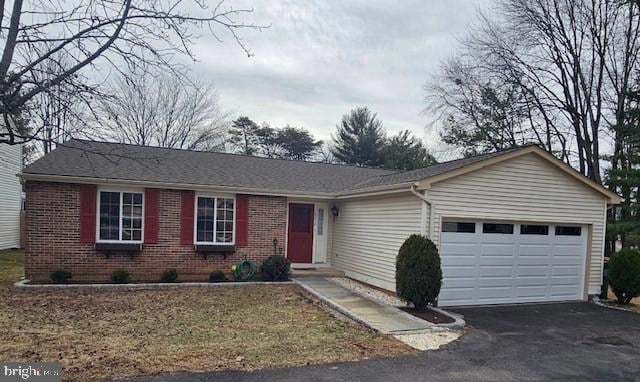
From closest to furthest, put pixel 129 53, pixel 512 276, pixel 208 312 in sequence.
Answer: pixel 129 53, pixel 208 312, pixel 512 276

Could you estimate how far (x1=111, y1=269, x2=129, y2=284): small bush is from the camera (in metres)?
10.5

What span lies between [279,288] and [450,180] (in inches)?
204

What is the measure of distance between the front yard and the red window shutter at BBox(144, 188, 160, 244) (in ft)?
5.87

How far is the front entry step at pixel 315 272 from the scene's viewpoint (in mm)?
12297

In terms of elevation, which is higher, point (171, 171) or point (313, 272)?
point (171, 171)

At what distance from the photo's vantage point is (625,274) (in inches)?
407

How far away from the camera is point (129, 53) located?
5.70 metres

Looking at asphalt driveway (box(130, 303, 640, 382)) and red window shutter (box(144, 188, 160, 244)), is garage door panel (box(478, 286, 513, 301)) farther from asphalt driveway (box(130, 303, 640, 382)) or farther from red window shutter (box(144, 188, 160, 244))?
red window shutter (box(144, 188, 160, 244))

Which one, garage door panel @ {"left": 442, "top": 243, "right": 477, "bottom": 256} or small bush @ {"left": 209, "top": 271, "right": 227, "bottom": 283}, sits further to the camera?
small bush @ {"left": 209, "top": 271, "right": 227, "bottom": 283}

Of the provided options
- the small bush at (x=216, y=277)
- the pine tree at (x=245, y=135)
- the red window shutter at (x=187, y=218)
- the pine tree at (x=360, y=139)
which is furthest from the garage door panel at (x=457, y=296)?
the pine tree at (x=245, y=135)

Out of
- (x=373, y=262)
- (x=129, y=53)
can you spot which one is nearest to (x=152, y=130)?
(x=373, y=262)

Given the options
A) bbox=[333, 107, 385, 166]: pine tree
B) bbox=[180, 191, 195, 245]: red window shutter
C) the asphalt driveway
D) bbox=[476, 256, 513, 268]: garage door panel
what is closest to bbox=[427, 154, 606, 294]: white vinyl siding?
bbox=[476, 256, 513, 268]: garage door panel

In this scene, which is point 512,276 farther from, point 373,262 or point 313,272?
point 313,272

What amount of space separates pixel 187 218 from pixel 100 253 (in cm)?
237
